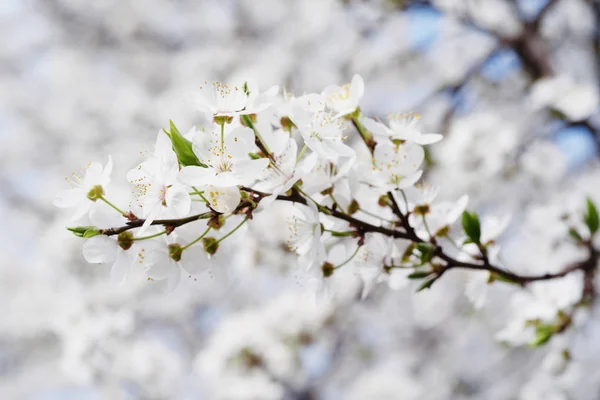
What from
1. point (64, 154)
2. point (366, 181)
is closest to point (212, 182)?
point (366, 181)

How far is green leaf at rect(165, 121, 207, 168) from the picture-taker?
64 centimetres

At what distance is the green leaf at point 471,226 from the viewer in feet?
2.66

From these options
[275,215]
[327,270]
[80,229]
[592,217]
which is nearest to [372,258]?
[327,270]

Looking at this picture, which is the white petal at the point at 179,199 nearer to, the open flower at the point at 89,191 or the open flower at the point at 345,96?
the open flower at the point at 89,191

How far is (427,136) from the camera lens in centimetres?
75

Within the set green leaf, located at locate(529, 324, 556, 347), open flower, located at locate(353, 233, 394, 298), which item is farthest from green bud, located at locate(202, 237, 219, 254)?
green leaf, located at locate(529, 324, 556, 347)

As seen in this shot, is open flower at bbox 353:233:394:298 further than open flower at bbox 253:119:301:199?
Yes

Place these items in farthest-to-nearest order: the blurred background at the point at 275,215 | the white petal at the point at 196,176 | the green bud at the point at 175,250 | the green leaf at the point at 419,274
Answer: the blurred background at the point at 275,215, the green leaf at the point at 419,274, the green bud at the point at 175,250, the white petal at the point at 196,176

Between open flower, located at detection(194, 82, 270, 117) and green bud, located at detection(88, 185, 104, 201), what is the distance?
0.58 ft

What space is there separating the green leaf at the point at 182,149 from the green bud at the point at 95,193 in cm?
14

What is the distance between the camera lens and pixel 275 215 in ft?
9.64

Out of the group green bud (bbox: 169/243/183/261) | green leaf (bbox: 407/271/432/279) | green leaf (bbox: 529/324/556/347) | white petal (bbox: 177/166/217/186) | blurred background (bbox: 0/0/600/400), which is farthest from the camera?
blurred background (bbox: 0/0/600/400)

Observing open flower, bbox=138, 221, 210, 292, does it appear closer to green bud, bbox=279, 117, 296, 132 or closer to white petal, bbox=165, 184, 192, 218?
white petal, bbox=165, 184, 192, 218

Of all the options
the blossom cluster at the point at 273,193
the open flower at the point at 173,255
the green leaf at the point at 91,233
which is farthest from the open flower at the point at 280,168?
the green leaf at the point at 91,233
